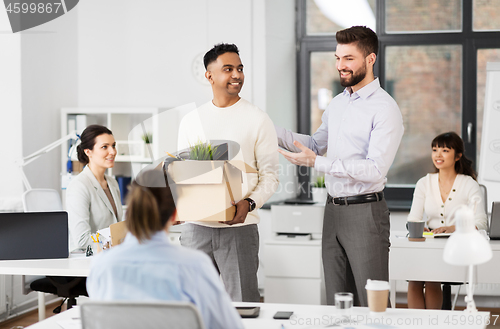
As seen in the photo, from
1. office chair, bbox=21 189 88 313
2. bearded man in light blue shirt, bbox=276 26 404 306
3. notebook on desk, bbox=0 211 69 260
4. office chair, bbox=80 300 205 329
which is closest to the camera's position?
office chair, bbox=80 300 205 329

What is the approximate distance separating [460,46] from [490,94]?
659 millimetres

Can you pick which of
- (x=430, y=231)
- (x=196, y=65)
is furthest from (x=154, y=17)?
(x=430, y=231)

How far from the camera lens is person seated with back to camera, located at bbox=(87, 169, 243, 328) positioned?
1.30 metres

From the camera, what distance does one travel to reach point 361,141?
2.43 meters

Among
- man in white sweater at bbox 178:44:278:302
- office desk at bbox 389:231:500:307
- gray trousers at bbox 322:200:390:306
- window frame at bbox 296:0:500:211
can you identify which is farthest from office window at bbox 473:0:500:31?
man in white sweater at bbox 178:44:278:302

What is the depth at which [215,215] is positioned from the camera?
2.12 metres

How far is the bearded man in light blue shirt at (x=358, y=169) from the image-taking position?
2.33 metres

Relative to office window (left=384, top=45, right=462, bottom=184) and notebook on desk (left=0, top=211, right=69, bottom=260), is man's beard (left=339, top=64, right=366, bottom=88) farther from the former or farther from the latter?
office window (left=384, top=45, right=462, bottom=184)

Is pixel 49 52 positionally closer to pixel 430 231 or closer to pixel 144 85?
pixel 144 85

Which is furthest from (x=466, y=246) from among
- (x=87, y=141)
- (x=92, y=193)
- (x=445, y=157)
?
(x=87, y=141)

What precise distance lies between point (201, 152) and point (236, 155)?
0.24 metres

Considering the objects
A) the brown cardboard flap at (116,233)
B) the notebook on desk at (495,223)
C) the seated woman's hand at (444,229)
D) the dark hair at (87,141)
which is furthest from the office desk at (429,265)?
the dark hair at (87,141)

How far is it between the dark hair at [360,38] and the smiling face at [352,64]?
0.02 m

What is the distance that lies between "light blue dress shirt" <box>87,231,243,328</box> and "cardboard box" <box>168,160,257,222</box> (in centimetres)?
70
